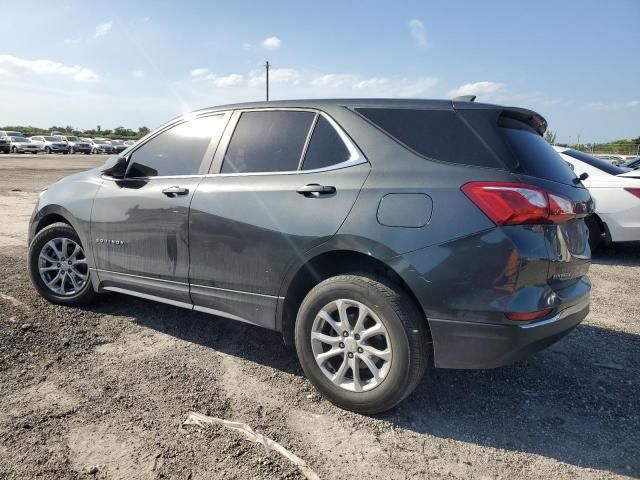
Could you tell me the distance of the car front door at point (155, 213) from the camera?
3467mm

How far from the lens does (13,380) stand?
3037mm

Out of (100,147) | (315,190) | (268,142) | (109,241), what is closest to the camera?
(315,190)

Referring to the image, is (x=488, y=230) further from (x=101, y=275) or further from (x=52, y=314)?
(x=52, y=314)

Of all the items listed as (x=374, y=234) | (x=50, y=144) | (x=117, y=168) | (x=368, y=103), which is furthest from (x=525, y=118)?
(x=50, y=144)

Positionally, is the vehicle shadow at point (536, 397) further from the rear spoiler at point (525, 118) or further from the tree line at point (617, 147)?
→ the tree line at point (617, 147)

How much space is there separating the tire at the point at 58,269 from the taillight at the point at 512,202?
332 cm

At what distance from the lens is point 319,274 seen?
297cm

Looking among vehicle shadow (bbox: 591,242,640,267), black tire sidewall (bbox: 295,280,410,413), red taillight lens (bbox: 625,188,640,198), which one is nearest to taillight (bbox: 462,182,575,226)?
black tire sidewall (bbox: 295,280,410,413)

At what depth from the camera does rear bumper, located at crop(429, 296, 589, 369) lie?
7.92ft

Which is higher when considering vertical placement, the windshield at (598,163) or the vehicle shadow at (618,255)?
the windshield at (598,163)

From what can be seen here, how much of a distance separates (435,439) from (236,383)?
4.17ft

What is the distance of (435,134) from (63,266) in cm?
342

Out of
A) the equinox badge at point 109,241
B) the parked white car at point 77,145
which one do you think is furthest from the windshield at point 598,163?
the parked white car at point 77,145

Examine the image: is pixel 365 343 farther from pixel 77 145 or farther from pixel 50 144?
pixel 77 145
